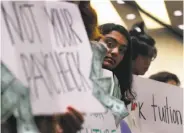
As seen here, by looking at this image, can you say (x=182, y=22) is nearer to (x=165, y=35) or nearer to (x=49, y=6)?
(x=165, y=35)

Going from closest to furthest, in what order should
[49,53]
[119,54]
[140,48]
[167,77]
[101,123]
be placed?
[49,53] → [101,123] → [119,54] → [140,48] → [167,77]

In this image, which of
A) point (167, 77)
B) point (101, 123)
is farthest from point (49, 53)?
point (167, 77)

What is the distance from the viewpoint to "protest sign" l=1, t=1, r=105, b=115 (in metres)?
0.66

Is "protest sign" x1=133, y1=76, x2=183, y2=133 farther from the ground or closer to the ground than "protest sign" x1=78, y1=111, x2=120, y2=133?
closer to the ground

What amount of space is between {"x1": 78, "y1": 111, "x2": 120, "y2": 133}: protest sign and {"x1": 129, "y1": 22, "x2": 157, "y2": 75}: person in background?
273 millimetres

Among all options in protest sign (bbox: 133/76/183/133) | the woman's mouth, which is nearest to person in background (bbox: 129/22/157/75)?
protest sign (bbox: 133/76/183/133)

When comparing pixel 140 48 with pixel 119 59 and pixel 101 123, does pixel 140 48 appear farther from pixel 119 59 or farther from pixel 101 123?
pixel 101 123

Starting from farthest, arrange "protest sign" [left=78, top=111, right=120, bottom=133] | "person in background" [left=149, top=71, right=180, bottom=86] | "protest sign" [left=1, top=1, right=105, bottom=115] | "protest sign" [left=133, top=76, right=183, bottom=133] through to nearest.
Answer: "person in background" [left=149, top=71, right=180, bottom=86]
"protest sign" [left=133, top=76, right=183, bottom=133]
"protest sign" [left=78, top=111, right=120, bottom=133]
"protest sign" [left=1, top=1, right=105, bottom=115]

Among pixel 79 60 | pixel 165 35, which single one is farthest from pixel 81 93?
pixel 165 35

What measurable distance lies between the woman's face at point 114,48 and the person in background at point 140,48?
0.44 ft

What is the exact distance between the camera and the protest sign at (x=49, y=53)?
658 millimetres

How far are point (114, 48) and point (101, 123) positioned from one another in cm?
21

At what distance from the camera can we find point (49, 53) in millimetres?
698

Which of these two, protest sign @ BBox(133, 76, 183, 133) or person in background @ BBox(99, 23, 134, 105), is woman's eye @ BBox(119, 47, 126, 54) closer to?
person in background @ BBox(99, 23, 134, 105)
